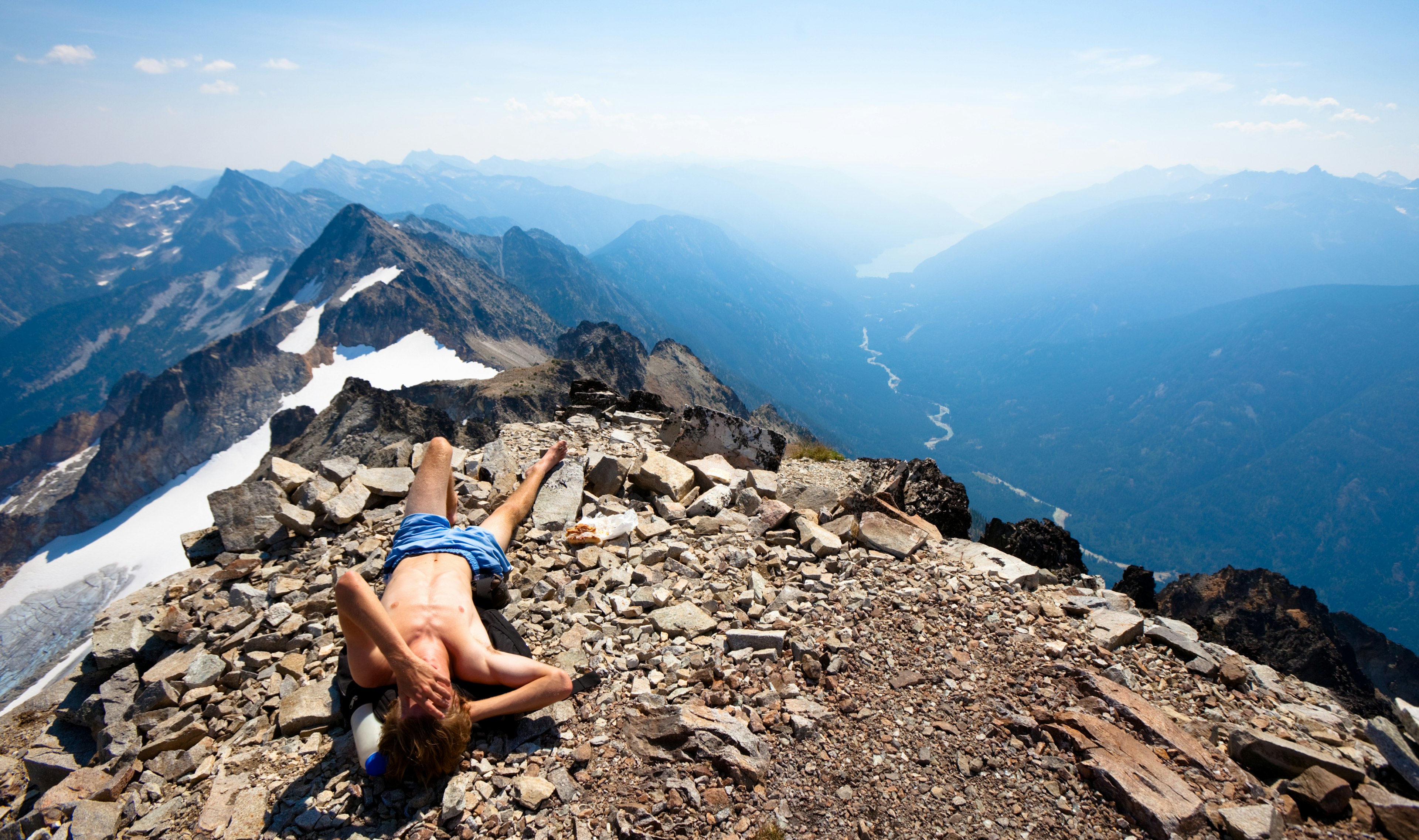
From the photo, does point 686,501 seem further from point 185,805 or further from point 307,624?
point 185,805

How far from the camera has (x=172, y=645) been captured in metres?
6.31

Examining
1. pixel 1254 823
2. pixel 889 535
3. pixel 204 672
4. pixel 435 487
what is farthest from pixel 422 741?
pixel 889 535

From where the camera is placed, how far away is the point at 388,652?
13.5ft

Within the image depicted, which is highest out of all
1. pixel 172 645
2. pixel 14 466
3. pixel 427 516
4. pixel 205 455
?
pixel 427 516

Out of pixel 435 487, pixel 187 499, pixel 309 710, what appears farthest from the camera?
pixel 187 499

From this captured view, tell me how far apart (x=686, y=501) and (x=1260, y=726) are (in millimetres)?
6842

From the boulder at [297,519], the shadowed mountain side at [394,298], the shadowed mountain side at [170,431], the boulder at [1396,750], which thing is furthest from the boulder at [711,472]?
the shadowed mountain side at [170,431]

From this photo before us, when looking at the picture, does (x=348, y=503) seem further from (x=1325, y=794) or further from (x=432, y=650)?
(x=1325, y=794)

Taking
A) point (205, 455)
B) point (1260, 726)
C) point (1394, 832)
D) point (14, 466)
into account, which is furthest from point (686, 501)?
point (14, 466)

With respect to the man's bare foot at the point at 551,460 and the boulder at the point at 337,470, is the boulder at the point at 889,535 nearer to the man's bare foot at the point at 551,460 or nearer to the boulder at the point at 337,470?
the man's bare foot at the point at 551,460

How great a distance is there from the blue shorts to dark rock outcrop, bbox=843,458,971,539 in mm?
5240

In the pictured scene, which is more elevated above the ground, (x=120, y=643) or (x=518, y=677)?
(x=518, y=677)

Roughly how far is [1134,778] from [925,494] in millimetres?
5967

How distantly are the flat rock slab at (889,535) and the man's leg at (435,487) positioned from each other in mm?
4986
